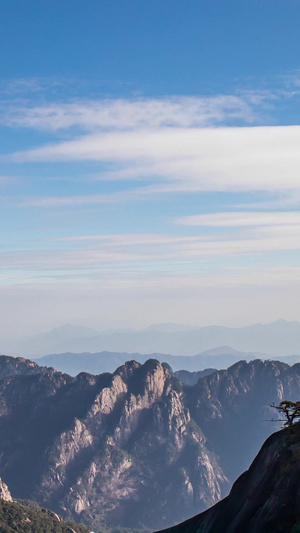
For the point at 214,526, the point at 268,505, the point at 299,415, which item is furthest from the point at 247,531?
the point at 299,415

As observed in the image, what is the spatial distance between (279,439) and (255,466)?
5.61 meters

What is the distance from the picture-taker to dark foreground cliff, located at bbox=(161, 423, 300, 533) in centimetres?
6419

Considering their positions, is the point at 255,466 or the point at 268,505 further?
the point at 255,466

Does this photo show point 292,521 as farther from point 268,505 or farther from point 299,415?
point 299,415

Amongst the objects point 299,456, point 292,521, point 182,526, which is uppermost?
point 299,456

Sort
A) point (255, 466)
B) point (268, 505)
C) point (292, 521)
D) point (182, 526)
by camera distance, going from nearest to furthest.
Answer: point (292, 521), point (268, 505), point (255, 466), point (182, 526)

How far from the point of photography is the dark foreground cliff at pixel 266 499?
64.2 m

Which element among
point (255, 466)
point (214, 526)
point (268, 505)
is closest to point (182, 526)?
point (214, 526)

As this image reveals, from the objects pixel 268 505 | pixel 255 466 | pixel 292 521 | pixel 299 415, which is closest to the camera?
pixel 292 521

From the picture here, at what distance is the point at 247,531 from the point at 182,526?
18.0 m

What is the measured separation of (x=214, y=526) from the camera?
76562mm

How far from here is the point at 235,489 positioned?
79312 mm

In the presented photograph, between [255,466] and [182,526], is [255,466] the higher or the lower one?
the higher one

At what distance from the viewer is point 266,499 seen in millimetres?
68938
